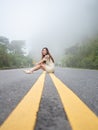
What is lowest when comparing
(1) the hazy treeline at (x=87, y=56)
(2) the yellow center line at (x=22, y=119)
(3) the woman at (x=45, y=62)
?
(2) the yellow center line at (x=22, y=119)

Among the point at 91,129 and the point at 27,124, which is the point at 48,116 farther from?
the point at 91,129

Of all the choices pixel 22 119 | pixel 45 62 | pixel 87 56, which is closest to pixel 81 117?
pixel 22 119

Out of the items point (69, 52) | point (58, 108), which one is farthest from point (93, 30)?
point (58, 108)

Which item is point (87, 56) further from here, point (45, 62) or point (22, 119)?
point (22, 119)

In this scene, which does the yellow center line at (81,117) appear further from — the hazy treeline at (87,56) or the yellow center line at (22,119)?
the hazy treeline at (87,56)

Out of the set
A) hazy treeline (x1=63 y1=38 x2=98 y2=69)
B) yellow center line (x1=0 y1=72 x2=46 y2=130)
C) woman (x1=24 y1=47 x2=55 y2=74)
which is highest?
hazy treeline (x1=63 y1=38 x2=98 y2=69)

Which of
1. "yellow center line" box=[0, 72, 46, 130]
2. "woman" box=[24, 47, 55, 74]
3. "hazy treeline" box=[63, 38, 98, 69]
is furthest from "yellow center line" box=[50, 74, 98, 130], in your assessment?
"hazy treeline" box=[63, 38, 98, 69]

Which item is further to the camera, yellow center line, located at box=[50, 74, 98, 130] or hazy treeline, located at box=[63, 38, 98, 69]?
hazy treeline, located at box=[63, 38, 98, 69]

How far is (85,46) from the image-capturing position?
A: 81.7 m

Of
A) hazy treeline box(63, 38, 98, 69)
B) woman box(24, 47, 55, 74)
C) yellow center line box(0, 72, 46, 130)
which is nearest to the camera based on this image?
yellow center line box(0, 72, 46, 130)

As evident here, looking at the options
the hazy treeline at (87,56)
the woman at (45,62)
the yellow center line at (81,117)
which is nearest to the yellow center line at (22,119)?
the yellow center line at (81,117)

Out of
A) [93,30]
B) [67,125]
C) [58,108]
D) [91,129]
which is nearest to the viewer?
[91,129]

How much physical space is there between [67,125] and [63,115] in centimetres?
44

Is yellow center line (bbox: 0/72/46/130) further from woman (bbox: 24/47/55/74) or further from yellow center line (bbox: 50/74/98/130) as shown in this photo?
woman (bbox: 24/47/55/74)
